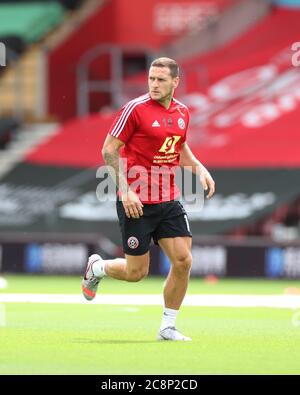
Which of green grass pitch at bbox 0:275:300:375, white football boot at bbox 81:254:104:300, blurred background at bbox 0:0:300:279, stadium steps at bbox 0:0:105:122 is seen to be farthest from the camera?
stadium steps at bbox 0:0:105:122

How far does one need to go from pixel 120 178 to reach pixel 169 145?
57 centimetres

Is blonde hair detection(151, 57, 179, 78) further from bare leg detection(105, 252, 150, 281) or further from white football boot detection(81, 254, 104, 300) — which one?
white football boot detection(81, 254, 104, 300)

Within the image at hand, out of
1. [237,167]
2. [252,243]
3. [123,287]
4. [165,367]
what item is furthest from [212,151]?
[165,367]

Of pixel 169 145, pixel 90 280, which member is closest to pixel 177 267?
pixel 169 145

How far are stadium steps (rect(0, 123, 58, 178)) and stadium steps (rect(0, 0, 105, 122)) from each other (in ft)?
1.91

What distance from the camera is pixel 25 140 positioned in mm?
27344

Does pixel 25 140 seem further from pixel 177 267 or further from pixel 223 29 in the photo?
pixel 177 267

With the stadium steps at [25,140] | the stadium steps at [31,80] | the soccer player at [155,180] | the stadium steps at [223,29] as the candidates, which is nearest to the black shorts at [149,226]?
the soccer player at [155,180]

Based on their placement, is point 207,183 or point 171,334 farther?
point 207,183

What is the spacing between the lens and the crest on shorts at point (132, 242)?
11695 millimetres

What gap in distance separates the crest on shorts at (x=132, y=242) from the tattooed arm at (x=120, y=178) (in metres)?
0.22

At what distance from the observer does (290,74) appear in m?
25.2

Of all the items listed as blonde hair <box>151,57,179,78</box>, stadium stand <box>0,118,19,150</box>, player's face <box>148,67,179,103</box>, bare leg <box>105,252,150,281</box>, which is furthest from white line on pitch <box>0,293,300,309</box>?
stadium stand <box>0,118,19,150</box>

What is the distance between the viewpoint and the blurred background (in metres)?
21.2
